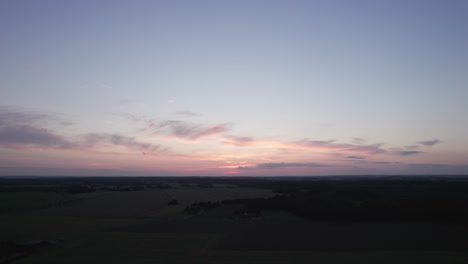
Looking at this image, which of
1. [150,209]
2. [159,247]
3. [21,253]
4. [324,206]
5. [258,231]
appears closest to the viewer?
[21,253]

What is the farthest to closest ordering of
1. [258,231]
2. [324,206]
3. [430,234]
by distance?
1. [324,206]
2. [258,231]
3. [430,234]

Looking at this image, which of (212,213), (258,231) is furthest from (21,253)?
(212,213)

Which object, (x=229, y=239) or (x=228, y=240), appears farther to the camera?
(x=229, y=239)

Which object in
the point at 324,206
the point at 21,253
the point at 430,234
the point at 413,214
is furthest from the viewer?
the point at 324,206

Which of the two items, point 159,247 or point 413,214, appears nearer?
point 159,247

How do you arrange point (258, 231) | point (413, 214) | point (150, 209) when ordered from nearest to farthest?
point (258, 231)
point (413, 214)
point (150, 209)

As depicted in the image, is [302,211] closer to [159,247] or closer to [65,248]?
[159,247]

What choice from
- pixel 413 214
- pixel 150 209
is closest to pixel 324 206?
pixel 413 214

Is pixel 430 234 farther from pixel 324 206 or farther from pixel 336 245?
pixel 324 206

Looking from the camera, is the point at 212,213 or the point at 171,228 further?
the point at 212,213
